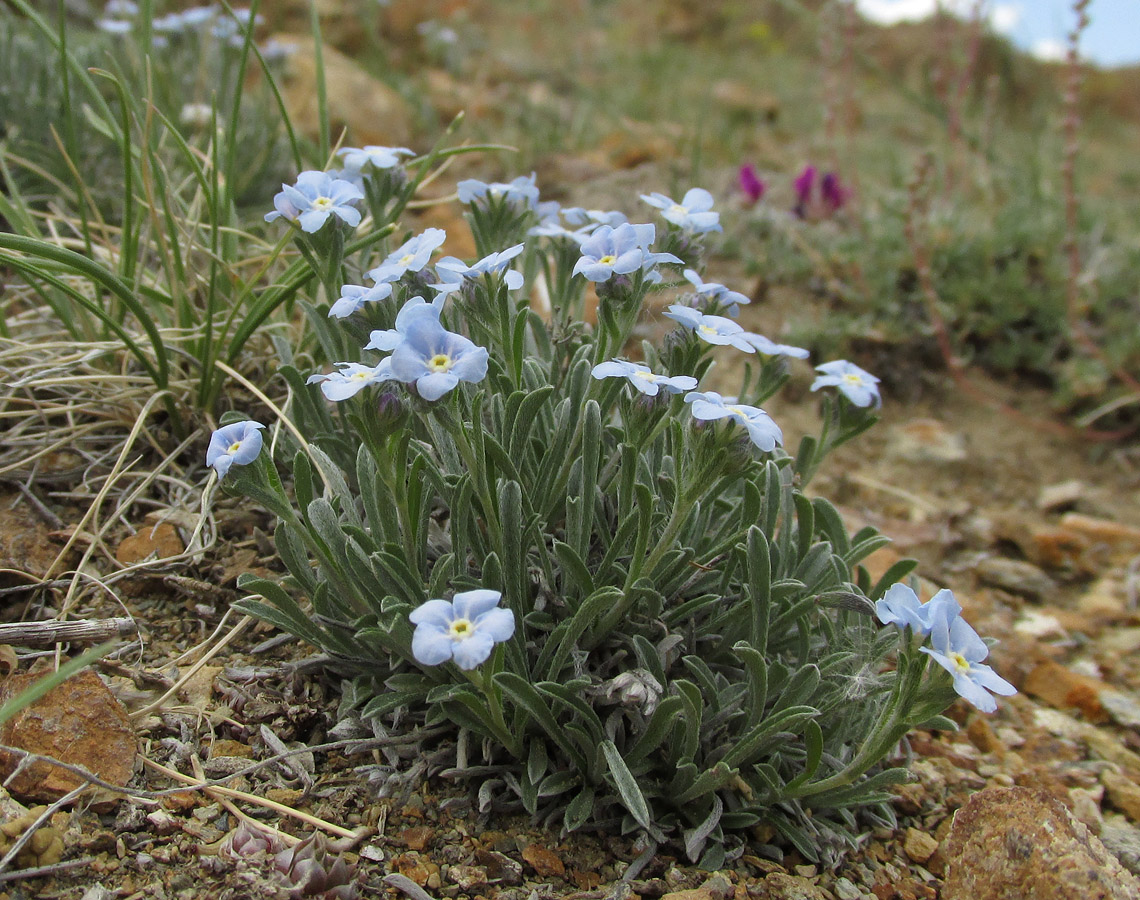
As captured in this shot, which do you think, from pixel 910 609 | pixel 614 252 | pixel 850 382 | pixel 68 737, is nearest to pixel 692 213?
pixel 614 252

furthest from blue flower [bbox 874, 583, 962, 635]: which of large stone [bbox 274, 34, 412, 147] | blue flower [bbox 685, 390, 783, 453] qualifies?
large stone [bbox 274, 34, 412, 147]

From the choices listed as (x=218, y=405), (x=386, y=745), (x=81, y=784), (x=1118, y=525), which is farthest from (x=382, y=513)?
(x=1118, y=525)

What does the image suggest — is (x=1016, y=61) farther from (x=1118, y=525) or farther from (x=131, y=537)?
(x=131, y=537)

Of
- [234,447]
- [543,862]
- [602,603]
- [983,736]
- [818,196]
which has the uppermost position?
[818,196]

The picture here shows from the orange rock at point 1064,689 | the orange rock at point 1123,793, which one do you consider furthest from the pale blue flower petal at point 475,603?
the orange rock at point 1064,689

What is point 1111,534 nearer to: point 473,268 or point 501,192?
point 501,192

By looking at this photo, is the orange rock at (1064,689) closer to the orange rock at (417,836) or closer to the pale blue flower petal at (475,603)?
the orange rock at (417,836)

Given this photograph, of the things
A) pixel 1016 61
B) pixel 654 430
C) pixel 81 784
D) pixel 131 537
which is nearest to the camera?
pixel 81 784

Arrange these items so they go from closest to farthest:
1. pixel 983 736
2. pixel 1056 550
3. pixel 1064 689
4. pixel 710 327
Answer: pixel 710 327 < pixel 983 736 < pixel 1064 689 < pixel 1056 550
